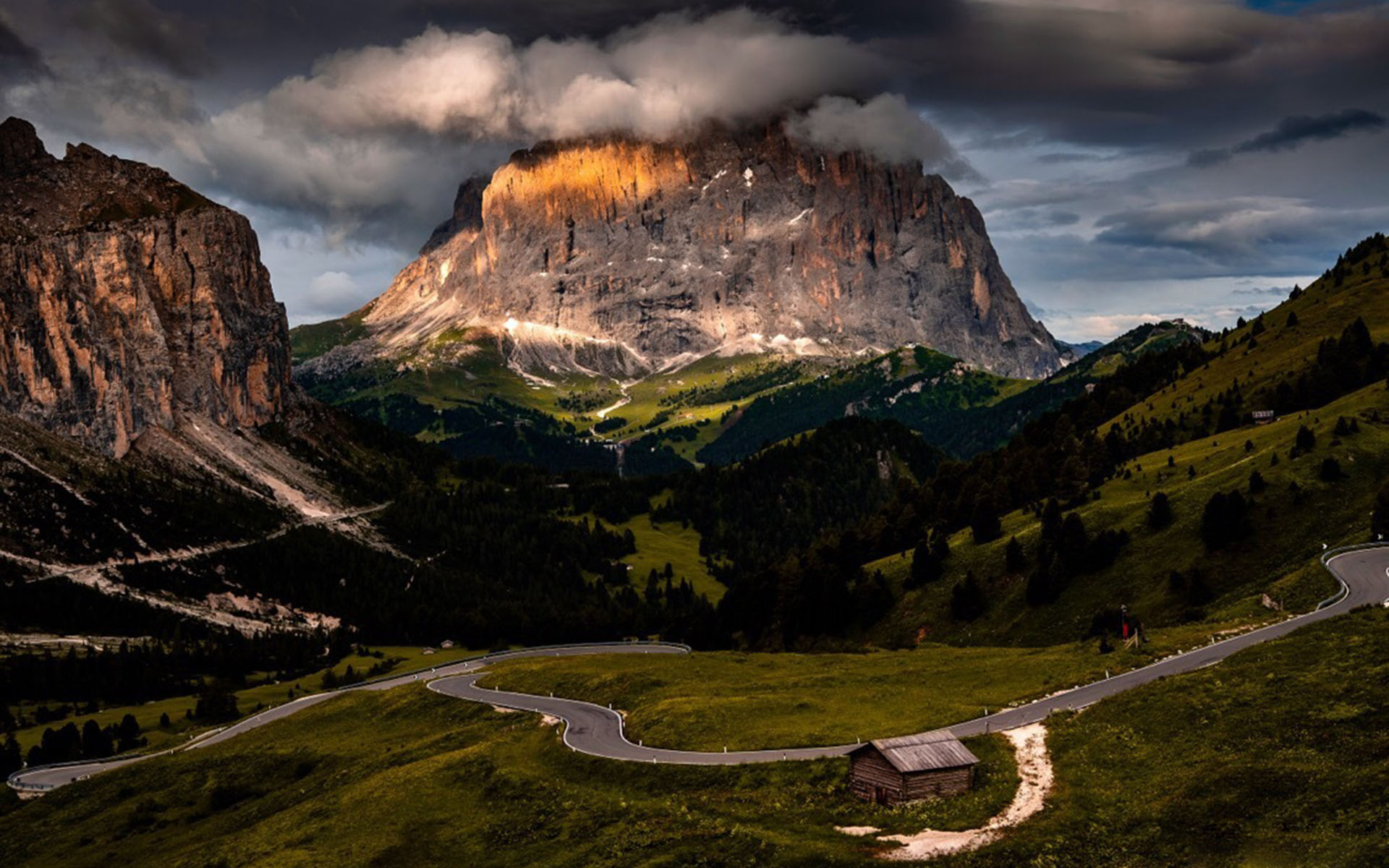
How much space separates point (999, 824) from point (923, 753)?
21.1 ft

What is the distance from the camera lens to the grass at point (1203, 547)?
10450 centimetres

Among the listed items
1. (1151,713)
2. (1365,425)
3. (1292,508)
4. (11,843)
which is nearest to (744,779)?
(1151,713)

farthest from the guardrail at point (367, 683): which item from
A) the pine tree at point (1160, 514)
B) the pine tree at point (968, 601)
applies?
the pine tree at point (1160, 514)

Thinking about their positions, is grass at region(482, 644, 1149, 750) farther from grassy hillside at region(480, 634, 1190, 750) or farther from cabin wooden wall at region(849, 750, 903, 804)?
cabin wooden wall at region(849, 750, 903, 804)

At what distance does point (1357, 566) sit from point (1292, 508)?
21.8 metres

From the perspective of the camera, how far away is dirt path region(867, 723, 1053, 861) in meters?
51.7

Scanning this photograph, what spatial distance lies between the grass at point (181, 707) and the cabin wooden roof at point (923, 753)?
103971mm

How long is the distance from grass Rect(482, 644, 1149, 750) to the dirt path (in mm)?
11339

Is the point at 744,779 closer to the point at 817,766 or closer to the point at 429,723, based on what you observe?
the point at 817,766

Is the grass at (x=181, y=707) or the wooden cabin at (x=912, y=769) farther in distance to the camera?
the grass at (x=181, y=707)

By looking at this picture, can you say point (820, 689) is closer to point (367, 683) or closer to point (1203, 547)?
point (1203, 547)

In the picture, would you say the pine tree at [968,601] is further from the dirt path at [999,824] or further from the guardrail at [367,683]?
the dirt path at [999,824]

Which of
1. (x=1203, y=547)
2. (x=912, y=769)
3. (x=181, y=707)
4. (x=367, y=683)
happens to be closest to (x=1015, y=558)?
(x=1203, y=547)

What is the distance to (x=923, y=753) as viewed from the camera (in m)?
59.5
